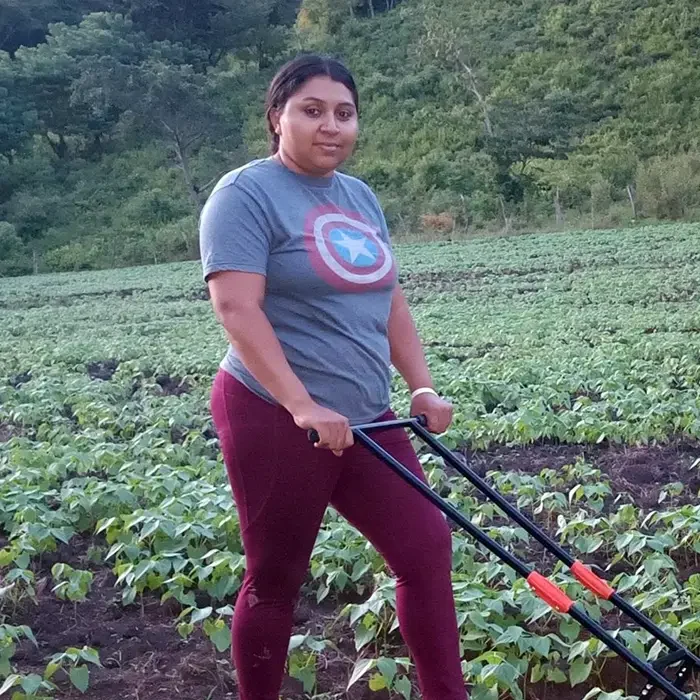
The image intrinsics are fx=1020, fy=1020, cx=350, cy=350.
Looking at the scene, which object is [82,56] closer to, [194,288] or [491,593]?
[194,288]

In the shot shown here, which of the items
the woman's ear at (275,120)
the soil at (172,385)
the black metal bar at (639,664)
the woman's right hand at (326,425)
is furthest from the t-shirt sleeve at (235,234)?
the soil at (172,385)

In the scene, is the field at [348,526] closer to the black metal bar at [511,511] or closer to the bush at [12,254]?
the black metal bar at [511,511]

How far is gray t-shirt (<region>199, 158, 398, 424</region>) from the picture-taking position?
247 cm

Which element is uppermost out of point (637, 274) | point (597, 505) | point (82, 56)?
point (82, 56)

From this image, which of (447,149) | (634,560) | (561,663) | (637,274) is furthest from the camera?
(447,149)

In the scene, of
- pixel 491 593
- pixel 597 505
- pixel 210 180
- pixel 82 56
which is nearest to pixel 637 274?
pixel 597 505

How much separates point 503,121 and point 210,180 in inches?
Answer: 478

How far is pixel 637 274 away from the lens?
53.8 ft

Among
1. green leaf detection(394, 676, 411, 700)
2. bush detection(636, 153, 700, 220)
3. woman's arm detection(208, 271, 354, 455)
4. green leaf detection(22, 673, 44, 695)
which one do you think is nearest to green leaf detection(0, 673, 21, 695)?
green leaf detection(22, 673, 44, 695)

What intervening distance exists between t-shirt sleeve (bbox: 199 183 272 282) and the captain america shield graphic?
0.41 ft

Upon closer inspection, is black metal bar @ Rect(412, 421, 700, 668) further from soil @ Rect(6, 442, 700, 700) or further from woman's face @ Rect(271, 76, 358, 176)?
soil @ Rect(6, 442, 700, 700)

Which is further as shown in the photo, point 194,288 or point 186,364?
point 194,288

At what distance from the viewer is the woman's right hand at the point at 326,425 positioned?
7.80 ft

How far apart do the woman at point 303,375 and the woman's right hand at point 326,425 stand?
0.6 inches
